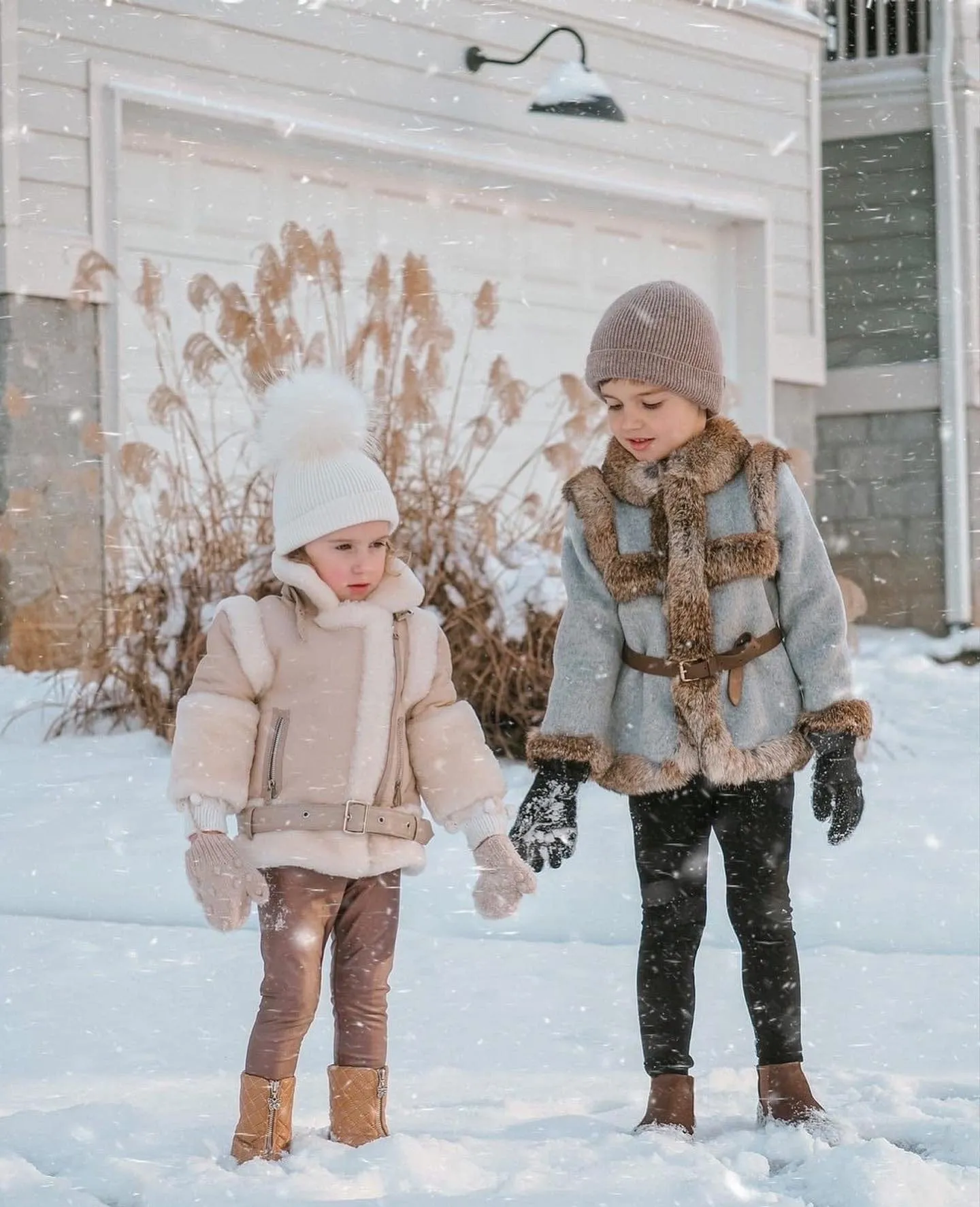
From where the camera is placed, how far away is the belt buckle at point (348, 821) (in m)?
2.29

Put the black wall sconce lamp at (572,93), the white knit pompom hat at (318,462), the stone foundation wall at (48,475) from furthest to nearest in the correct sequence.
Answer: the black wall sconce lamp at (572,93)
the stone foundation wall at (48,475)
the white knit pompom hat at (318,462)

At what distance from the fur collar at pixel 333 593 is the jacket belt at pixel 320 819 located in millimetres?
258

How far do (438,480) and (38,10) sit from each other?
112 inches

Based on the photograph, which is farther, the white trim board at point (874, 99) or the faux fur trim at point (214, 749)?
the white trim board at point (874, 99)

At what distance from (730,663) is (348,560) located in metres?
0.58

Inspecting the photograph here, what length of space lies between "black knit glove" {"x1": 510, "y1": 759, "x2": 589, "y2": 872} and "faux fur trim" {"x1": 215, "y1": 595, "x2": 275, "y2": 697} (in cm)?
43

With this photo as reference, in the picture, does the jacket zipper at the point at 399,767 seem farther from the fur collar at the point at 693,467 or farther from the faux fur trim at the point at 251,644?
the fur collar at the point at 693,467

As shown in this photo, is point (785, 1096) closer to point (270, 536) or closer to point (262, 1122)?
point (262, 1122)

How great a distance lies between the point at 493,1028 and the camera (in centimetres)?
305

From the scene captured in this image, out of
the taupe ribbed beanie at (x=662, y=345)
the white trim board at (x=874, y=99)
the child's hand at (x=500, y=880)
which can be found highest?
the white trim board at (x=874, y=99)

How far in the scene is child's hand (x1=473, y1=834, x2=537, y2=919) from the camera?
2297 mm

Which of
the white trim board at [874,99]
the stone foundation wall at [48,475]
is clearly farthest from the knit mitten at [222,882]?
the white trim board at [874,99]

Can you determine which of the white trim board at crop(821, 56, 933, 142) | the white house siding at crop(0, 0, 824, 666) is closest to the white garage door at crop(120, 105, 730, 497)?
the white house siding at crop(0, 0, 824, 666)

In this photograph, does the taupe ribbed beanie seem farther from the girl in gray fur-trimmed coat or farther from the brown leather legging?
the brown leather legging
